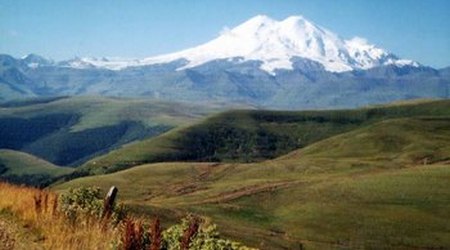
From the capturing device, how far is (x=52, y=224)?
16703mm

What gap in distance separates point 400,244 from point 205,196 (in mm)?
53976

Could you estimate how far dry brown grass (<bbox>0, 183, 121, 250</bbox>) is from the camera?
1419cm

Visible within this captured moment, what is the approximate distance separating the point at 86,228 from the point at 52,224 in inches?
59.0

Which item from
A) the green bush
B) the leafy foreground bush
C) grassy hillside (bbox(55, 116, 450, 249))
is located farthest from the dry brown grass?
grassy hillside (bbox(55, 116, 450, 249))

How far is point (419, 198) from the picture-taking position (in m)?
138

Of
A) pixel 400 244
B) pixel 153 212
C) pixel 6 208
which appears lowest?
pixel 400 244

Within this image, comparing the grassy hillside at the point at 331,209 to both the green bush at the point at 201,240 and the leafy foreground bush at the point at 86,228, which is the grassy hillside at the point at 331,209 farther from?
the leafy foreground bush at the point at 86,228

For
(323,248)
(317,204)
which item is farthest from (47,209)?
(317,204)

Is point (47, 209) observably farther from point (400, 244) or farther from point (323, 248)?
point (400, 244)

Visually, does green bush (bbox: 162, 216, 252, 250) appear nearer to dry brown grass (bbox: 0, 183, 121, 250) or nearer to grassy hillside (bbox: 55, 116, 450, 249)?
dry brown grass (bbox: 0, 183, 121, 250)

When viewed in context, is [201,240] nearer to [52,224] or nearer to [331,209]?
[52,224]

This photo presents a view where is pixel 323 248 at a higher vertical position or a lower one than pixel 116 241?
lower

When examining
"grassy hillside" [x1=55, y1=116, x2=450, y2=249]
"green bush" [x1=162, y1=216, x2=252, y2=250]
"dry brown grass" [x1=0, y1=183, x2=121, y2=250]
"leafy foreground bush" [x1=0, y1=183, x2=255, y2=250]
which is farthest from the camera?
"grassy hillside" [x1=55, y1=116, x2=450, y2=249]

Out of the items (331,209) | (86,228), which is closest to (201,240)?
(86,228)
